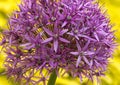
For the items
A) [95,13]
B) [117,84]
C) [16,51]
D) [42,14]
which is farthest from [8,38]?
[117,84]

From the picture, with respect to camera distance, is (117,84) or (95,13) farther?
(117,84)

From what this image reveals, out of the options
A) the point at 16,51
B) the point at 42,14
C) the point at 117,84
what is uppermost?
the point at 42,14

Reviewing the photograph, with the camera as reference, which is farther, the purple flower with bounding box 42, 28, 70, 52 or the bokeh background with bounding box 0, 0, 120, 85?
the bokeh background with bounding box 0, 0, 120, 85

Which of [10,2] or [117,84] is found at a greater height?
[10,2]

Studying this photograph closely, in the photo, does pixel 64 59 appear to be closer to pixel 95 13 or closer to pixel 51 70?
pixel 51 70

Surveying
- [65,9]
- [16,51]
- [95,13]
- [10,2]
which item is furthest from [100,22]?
[10,2]

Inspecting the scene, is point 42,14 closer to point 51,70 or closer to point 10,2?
point 51,70

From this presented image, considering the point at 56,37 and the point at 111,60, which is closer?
the point at 56,37

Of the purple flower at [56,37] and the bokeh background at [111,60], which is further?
the bokeh background at [111,60]

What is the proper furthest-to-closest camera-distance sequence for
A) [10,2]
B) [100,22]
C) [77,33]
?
[10,2] < [100,22] < [77,33]

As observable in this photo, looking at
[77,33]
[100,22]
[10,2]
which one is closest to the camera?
[77,33]
